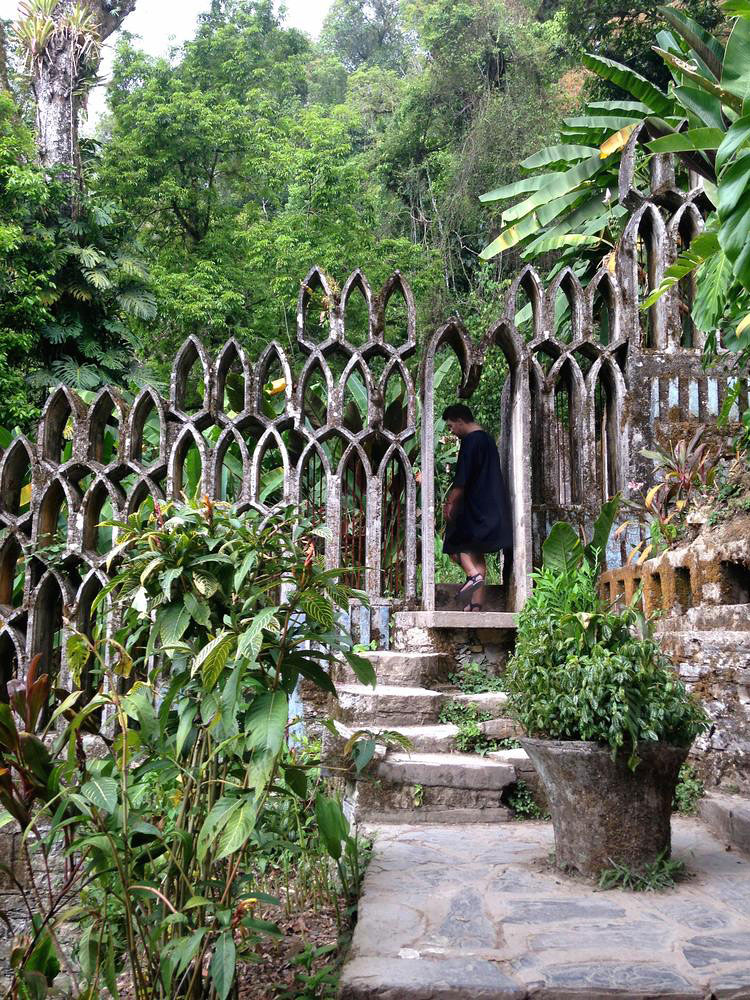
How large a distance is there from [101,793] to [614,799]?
181 centimetres

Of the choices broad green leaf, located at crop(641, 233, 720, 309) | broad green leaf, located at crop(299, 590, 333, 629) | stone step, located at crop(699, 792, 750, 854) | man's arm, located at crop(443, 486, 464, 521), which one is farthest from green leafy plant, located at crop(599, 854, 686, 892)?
man's arm, located at crop(443, 486, 464, 521)

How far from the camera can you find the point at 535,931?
260 cm

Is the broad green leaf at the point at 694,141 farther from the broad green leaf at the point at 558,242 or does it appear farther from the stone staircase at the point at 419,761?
the broad green leaf at the point at 558,242

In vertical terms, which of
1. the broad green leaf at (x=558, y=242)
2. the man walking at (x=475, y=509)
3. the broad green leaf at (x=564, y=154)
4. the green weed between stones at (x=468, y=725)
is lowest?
the green weed between stones at (x=468, y=725)

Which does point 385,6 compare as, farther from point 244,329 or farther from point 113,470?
point 113,470

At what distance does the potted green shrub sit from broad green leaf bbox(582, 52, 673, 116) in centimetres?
752

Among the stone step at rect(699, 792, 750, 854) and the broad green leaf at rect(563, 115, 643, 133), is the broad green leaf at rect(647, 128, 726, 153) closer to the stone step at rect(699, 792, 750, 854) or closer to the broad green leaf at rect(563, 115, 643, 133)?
the stone step at rect(699, 792, 750, 854)

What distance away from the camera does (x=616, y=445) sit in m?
6.15

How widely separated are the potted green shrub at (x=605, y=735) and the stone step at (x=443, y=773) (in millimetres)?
976

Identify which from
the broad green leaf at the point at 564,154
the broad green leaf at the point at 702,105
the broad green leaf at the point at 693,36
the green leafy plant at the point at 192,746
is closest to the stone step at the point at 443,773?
the green leafy plant at the point at 192,746

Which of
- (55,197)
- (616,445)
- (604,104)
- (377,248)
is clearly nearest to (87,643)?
(616,445)

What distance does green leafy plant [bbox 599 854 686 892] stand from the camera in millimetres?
3043

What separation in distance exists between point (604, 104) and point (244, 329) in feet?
28.6

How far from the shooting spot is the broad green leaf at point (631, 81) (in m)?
8.88
